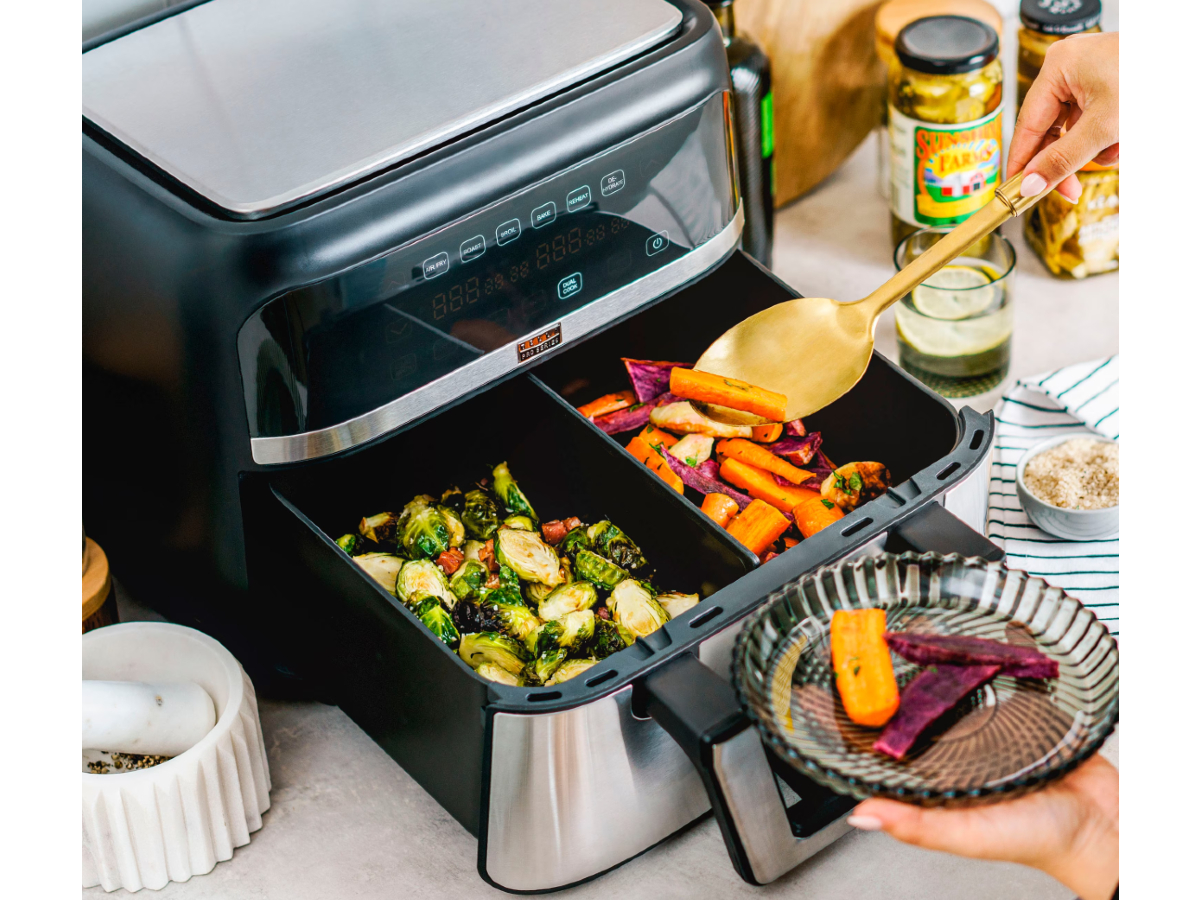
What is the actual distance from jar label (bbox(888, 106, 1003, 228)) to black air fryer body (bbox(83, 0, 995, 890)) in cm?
46

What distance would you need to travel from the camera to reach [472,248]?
108 cm

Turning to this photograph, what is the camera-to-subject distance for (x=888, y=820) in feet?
2.82

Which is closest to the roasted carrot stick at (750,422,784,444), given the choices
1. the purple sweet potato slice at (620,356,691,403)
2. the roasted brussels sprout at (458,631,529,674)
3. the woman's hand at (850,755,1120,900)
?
the purple sweet potato slice at (620,356,691,403)

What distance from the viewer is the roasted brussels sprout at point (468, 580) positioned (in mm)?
1197

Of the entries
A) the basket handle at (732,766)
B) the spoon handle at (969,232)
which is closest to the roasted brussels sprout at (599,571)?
the basket handle at (732,766)

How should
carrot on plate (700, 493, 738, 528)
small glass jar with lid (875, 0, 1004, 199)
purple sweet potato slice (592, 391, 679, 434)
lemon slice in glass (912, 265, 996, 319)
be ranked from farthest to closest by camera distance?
1. small glass jar with lid (875, 0, 1004, 199)
2. lemon slice in glass (912, 265, 996, 319)
3. purple sweet potato slice (592, 391, 679, 434)
4. carrot on plate (700, 493, 738, 528)

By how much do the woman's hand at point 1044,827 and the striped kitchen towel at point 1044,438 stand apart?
434mm

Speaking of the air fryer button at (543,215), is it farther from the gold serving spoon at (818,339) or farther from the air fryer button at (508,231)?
the gold serving spoon at (818,339)

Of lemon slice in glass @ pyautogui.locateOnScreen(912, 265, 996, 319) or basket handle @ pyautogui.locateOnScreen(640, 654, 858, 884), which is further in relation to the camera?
lemon slice in glass @ pyautogui.locateOnScreen(912, 265, 996, 319)

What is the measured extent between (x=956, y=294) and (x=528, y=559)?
0.65 m

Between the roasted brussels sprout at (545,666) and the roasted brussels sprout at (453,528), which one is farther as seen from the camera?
the roasted brussels sprout at (453,528)

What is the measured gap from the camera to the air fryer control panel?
3.42 ft

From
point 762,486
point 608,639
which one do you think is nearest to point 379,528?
point 608,639

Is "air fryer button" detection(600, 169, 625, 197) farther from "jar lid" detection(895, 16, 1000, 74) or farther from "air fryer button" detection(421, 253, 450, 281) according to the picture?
"jar lid" detection(895, 16, 1000, 74)
